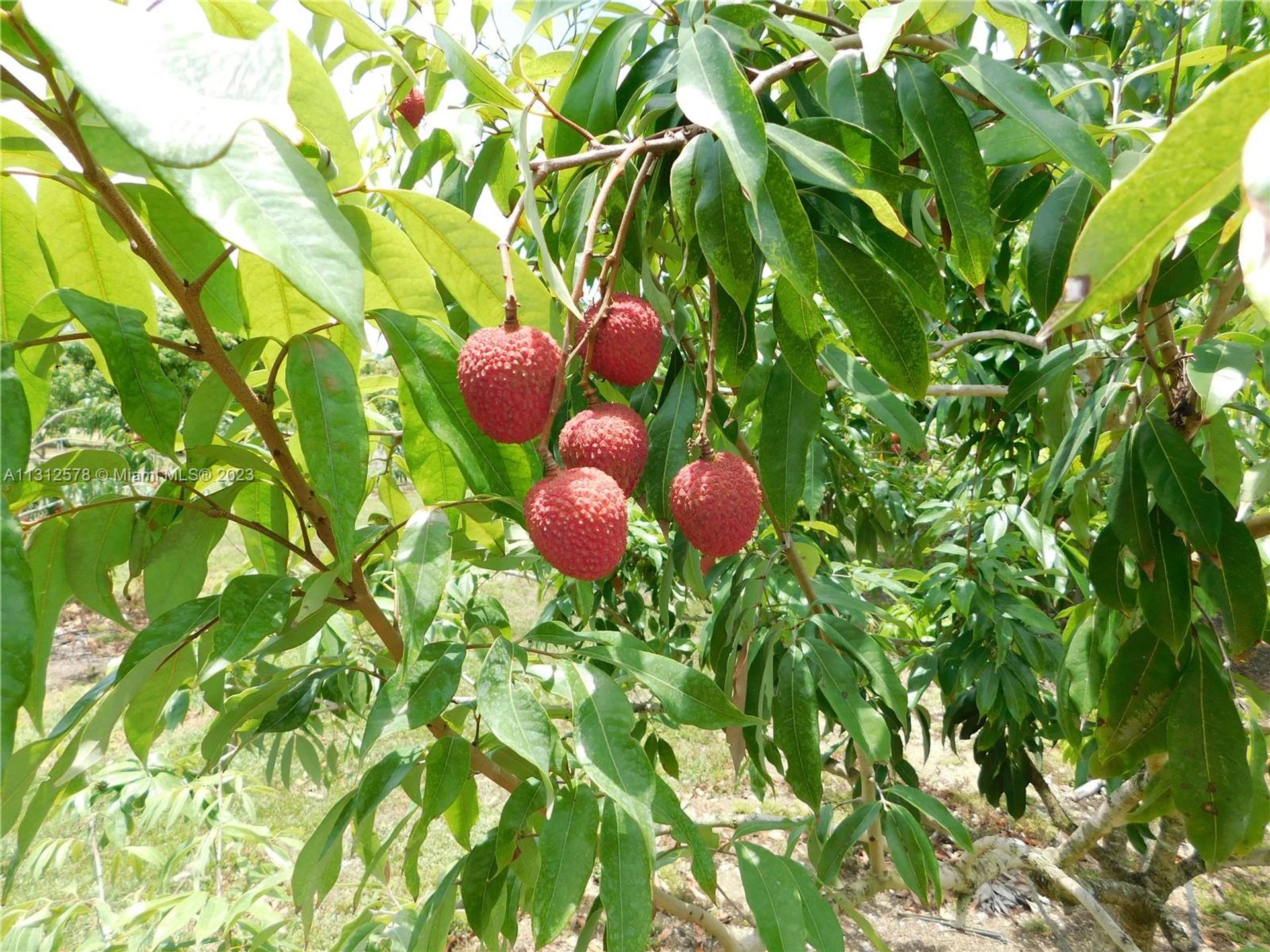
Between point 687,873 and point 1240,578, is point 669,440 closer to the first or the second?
point 1240,578

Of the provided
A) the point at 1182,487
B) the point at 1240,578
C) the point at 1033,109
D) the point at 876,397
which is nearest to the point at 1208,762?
the point at 1240,578

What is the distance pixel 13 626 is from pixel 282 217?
0.24 metres

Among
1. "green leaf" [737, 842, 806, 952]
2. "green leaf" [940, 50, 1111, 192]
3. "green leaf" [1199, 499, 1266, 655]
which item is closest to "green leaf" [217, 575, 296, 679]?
"green leaf" [737, 842, 806, 952]

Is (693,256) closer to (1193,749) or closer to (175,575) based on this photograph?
(175,575)

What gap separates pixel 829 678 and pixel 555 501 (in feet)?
1.84

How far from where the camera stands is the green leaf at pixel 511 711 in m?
0.56

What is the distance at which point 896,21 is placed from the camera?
542mm

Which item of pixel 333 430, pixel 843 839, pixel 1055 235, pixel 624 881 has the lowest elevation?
pixel 843 839

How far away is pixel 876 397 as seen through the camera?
96 centimetres

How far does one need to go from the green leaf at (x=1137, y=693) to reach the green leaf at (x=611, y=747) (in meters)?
0.75

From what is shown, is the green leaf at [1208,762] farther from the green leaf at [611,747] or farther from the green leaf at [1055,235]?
the green leaf at [611,747]

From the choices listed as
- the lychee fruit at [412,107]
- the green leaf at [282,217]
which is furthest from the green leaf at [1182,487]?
the lychee fruit at [412,107]

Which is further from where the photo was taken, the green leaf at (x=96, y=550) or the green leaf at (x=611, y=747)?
the green leaf at (x=96, y=550)

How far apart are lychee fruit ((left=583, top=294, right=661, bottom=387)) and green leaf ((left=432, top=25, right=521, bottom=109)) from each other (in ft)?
0.67
